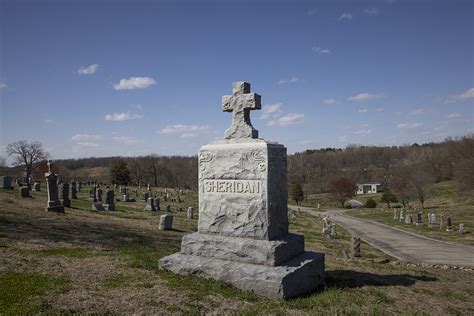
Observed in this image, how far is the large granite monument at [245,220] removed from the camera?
245 inches

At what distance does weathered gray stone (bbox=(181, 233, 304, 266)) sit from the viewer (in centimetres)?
626

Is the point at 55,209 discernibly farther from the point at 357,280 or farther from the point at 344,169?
the point at 344,169

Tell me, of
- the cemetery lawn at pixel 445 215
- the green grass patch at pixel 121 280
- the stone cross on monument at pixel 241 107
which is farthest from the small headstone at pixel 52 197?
the cemetery lawn at pixel 445 215

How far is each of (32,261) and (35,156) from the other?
167 feet

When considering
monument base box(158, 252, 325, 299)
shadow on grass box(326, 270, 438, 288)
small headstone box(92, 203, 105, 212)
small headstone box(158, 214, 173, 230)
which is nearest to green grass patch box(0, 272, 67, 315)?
monument base box(158, 252, 325, 299)

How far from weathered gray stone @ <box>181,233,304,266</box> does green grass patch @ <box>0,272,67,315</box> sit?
2.47 metres

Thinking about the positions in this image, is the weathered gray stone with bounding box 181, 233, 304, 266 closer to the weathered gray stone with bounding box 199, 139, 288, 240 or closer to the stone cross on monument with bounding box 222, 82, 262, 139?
the weathered gray stone with bounding box 199, 139, 288, 240

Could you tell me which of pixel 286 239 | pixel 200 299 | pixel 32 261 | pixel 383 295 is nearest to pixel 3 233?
pixel 32 261

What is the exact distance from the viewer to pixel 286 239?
6.74 metres

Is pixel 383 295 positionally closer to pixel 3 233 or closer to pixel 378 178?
pixel 3 233

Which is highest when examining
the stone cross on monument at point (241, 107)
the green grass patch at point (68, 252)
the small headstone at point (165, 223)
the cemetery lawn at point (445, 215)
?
the stone cross on monument at point (241, 107)

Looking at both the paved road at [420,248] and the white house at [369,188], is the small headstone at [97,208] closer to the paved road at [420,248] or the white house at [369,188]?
the paved road at [420,248]

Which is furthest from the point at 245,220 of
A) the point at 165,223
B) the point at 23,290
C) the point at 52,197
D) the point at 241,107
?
the point at 52,197

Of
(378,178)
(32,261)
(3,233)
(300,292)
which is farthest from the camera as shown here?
(378,178)
